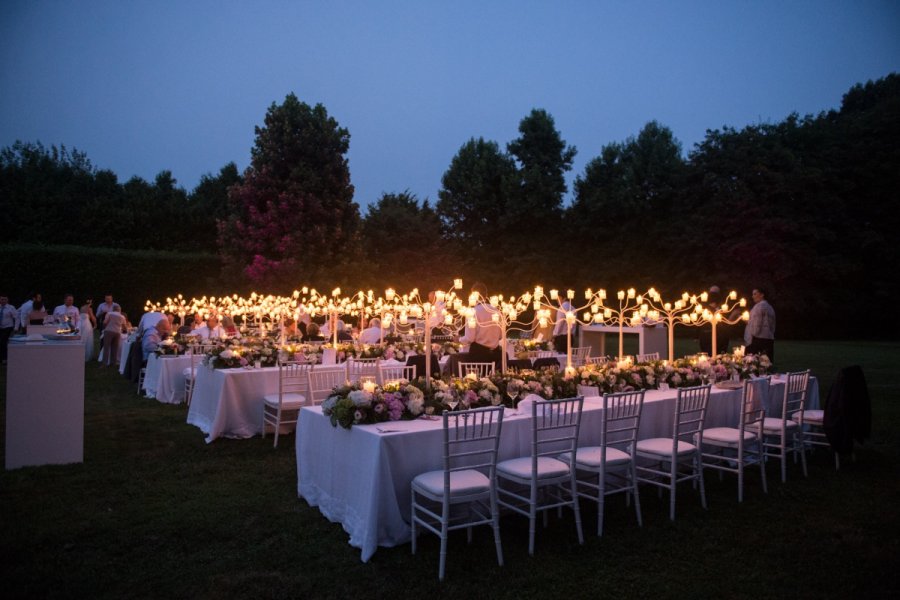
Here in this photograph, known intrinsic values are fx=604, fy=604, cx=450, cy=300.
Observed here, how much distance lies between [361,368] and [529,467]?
4254 mm

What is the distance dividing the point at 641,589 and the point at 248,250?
1982 centimetres

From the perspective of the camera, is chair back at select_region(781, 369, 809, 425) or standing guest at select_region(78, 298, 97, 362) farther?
standing guest at select_region(78, 298, 97, 362)

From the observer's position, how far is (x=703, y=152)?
2766cm

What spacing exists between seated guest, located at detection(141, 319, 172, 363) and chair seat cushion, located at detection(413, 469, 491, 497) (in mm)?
8997

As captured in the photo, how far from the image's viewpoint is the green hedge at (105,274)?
21505 millimetres

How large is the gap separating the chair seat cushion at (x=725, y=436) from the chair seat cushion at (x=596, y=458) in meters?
1.24

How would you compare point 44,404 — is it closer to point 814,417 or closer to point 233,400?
point 233,400

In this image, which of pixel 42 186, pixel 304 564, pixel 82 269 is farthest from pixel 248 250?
pixel 304 564

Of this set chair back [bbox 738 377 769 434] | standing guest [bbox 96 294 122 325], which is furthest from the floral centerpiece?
standing guest [bbox 96 294 122 325]

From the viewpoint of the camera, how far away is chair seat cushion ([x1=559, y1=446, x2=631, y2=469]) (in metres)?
4.95

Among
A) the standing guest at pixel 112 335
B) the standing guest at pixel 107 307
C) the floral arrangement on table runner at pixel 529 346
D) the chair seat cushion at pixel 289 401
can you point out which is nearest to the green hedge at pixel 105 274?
the standing guest at pixel 107 307

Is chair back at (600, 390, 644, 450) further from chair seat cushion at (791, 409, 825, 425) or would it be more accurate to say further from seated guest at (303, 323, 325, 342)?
seated guest at (303, 323, 325, 342)

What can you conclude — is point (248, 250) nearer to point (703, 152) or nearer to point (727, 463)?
point (727, 463)

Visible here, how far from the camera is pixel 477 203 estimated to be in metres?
32.3
